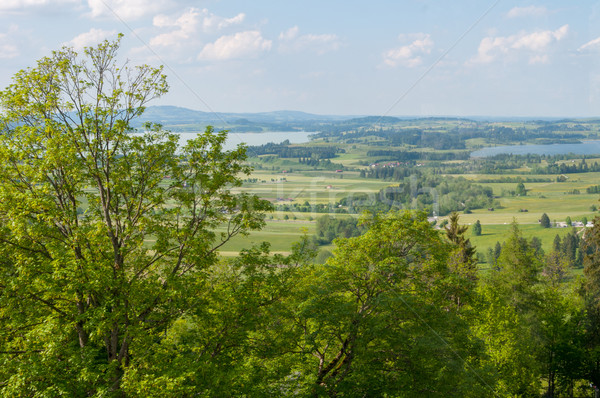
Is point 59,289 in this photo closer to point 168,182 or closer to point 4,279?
point 4,279

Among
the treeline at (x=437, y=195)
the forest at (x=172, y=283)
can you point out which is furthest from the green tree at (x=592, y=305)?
the treeline at (x=437, y=195)

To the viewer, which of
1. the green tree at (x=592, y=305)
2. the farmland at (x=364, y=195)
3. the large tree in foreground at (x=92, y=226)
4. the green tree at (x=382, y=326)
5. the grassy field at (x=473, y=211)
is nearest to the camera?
the large tree in foreground at (x=92, y=226)

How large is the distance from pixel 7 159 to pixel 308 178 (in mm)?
149171

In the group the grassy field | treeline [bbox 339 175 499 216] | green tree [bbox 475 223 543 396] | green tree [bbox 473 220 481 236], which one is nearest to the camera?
green tree [bbox 475 223 543 396]

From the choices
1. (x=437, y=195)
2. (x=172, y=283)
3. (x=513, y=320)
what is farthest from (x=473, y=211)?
(x=172, y=283)

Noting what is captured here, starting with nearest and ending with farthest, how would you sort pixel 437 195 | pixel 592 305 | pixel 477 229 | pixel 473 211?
pixel 592 305 → pixel 477 229 → pixel 437 195 → pixel 473 211

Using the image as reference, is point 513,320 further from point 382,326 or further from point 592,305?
point 382,326

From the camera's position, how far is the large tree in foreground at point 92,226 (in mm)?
11688

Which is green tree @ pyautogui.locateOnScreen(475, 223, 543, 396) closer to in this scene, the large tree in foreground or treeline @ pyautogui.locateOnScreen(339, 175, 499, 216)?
the large tree in foreground

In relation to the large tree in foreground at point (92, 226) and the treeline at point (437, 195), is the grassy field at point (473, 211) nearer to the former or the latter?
the treeline at point (437, 195)

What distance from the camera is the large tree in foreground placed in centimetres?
1169

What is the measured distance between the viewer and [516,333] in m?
28.9

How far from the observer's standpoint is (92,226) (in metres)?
13.5

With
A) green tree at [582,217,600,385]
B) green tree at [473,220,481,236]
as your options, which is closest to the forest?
green tree at [582,217,600,385]
